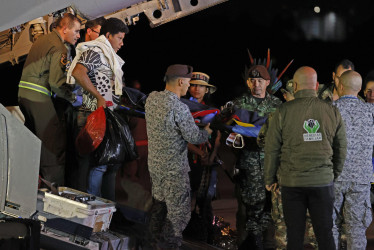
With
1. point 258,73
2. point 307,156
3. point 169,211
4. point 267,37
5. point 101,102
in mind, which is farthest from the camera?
point 267,37

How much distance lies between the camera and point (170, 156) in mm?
4574

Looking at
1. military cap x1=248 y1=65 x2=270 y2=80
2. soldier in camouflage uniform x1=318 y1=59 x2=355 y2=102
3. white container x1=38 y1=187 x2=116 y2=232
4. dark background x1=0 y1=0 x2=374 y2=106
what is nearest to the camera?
white container x1=38 y1=187 x2=116 y2=232

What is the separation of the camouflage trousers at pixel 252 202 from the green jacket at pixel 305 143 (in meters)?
1.35

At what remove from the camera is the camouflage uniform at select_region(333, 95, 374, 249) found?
4707 mm

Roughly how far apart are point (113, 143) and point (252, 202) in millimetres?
1783

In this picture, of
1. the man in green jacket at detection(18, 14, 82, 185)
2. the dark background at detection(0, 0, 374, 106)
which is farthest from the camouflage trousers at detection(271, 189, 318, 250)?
the dark background at detection(0, 0, 374, 106)

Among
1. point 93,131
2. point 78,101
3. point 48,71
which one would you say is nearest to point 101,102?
point 93,131

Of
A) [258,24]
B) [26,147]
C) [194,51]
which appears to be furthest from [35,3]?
[258,24]

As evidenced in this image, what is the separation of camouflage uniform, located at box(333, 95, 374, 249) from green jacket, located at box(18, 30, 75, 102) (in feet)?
8.81

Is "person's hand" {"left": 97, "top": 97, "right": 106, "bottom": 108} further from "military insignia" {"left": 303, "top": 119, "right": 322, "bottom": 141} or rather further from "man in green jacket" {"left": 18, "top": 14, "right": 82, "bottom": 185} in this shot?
"military insignia" {"left": 303, "top": 119, "right": 322, "bottom": 141}

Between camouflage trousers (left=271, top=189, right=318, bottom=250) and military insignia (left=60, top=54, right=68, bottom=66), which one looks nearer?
camouflage trousers (left=271, top=189, right=318, bottom=250)

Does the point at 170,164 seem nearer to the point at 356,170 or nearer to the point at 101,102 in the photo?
the point at 101,102

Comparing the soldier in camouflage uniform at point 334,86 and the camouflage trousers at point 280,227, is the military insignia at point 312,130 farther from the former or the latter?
the soldier in camouflage uniform at point 334,86

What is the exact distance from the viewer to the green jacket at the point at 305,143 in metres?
4.00
